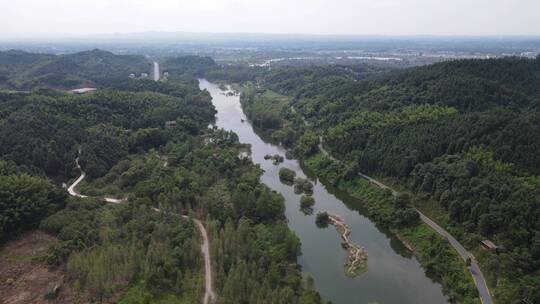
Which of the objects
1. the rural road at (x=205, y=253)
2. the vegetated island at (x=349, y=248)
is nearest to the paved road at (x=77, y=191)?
the rural road at (x=205, y=253)

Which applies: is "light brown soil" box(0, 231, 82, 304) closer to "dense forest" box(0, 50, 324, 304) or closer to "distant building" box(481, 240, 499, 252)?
"dense forest" box(0, 50, 324, 304)

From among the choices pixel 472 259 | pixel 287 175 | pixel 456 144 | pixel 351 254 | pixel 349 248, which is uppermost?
pixel 456 144

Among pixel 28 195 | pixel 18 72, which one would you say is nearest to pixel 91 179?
pixel 28 195

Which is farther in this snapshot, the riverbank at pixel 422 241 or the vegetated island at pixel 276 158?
the vegetated island at pixel 276 158

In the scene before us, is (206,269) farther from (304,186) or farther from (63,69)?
(63,69)

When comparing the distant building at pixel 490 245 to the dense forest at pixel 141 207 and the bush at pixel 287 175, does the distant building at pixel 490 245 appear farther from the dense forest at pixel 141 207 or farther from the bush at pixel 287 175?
the bush at pixel 287 175

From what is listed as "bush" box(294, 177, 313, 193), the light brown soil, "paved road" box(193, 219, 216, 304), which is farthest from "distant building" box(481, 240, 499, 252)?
the light brown soil

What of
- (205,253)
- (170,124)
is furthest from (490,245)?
(170,124)
